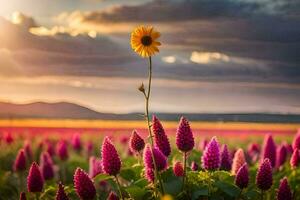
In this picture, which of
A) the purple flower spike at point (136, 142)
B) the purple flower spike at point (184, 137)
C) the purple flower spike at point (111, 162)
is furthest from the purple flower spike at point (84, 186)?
the purple flower spike at point (136, 142)

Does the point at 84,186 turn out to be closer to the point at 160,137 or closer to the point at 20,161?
the point at 160,137

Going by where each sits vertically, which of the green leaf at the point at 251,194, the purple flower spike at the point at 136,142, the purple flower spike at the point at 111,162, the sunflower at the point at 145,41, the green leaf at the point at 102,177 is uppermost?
the sunflower at the point at 145,41

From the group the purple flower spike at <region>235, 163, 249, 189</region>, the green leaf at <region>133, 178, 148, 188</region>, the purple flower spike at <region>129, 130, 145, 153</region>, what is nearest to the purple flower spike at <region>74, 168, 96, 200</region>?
the green leaf at <region>133, 178, 148, 188</region>

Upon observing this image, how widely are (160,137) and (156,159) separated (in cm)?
16

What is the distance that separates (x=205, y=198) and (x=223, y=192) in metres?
0.16

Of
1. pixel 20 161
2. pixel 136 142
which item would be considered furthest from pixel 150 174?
pixel 20 161

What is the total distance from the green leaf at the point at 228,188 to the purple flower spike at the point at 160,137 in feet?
1.11

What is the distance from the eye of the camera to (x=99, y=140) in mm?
12344

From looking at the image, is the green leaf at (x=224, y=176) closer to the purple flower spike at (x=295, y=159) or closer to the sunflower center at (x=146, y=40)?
the sunflower center at (x=146, y=40)

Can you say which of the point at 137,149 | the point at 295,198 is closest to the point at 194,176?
the point at 137,149

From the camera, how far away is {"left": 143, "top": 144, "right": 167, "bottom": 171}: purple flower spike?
13.3 ft

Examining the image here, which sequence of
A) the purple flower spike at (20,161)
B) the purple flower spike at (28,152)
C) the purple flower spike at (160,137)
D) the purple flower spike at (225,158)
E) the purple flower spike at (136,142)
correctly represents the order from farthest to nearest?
the purple flower spike at (28,152) → the purple flower spike at (20,161) → the purple flower spike at (225,158) → the purple flower spike at (136,142) → the purple flower spike at (160,137)

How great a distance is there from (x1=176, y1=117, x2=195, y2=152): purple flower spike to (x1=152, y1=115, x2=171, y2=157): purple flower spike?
10cm

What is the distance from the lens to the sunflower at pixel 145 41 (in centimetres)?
382
